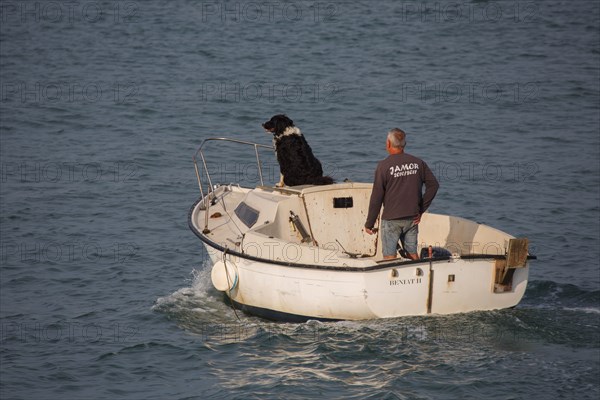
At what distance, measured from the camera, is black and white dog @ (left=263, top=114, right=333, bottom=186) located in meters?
13.5

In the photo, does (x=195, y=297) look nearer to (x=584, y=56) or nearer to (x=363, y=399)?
(x=363, y=399)

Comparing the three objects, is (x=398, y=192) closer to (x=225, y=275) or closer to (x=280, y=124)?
(x=225, y=275)

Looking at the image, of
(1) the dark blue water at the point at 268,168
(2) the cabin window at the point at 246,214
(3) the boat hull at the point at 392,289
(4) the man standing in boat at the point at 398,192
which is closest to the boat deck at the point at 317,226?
(2) the cabin window at the point at 246,214

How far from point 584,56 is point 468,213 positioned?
11.5m

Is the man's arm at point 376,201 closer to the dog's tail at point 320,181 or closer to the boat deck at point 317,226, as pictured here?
the boat deck at point 317,226

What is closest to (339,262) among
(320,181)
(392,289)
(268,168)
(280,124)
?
(392,289)

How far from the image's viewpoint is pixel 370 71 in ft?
86.7

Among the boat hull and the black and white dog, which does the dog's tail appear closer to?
the black and white dog

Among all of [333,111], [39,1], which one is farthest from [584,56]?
[39,1]

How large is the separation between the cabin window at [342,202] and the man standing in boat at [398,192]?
5.41ft

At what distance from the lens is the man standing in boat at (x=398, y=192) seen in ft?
38.2

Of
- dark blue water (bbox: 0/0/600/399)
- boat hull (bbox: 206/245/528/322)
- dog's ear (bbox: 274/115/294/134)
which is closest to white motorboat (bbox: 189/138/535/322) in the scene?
boat hull (bbox: 206/245/528/322)

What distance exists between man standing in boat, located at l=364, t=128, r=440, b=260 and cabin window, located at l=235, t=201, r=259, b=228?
187cm

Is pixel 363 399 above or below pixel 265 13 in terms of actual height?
below
